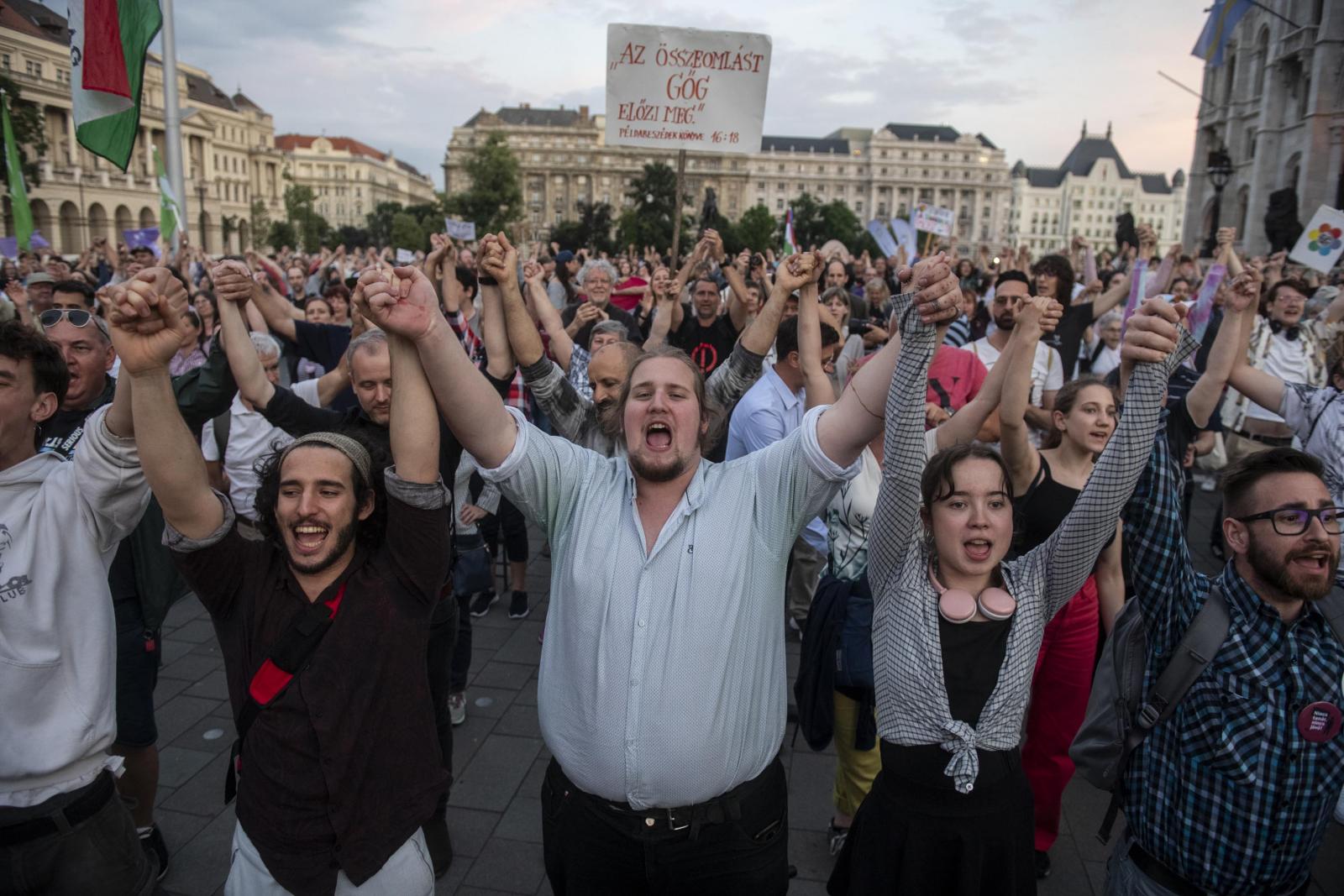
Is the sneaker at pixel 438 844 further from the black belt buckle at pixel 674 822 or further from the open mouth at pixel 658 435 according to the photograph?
the open mouth at pixel 658 435

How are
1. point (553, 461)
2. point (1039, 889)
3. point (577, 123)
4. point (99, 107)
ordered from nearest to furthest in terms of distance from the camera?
point (553, 461) < point (1039, 889) < point (99, 107) < point (577, 123)

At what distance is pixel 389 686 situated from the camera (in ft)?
6.68

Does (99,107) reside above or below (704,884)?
above

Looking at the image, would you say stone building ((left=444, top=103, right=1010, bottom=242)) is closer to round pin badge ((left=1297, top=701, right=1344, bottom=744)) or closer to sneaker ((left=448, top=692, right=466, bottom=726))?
sneaker ((left=448, top=692, right=466, bottom=726))

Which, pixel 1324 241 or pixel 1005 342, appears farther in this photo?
pixel 1324 241

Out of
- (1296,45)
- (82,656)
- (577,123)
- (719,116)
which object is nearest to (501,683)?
(82,656)

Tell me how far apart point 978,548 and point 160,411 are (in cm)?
198

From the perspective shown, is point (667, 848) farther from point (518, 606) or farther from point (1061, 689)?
point (518, 606)

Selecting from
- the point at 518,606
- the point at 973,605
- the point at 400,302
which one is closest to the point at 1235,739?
the point at 973,605

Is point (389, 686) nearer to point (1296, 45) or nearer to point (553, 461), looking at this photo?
point (553, 461)

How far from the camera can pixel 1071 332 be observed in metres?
6.58

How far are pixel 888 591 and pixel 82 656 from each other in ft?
6.88

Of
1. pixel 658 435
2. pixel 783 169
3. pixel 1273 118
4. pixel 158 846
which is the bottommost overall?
pixel 158 846

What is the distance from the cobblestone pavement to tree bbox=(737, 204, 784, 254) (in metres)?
76.8
